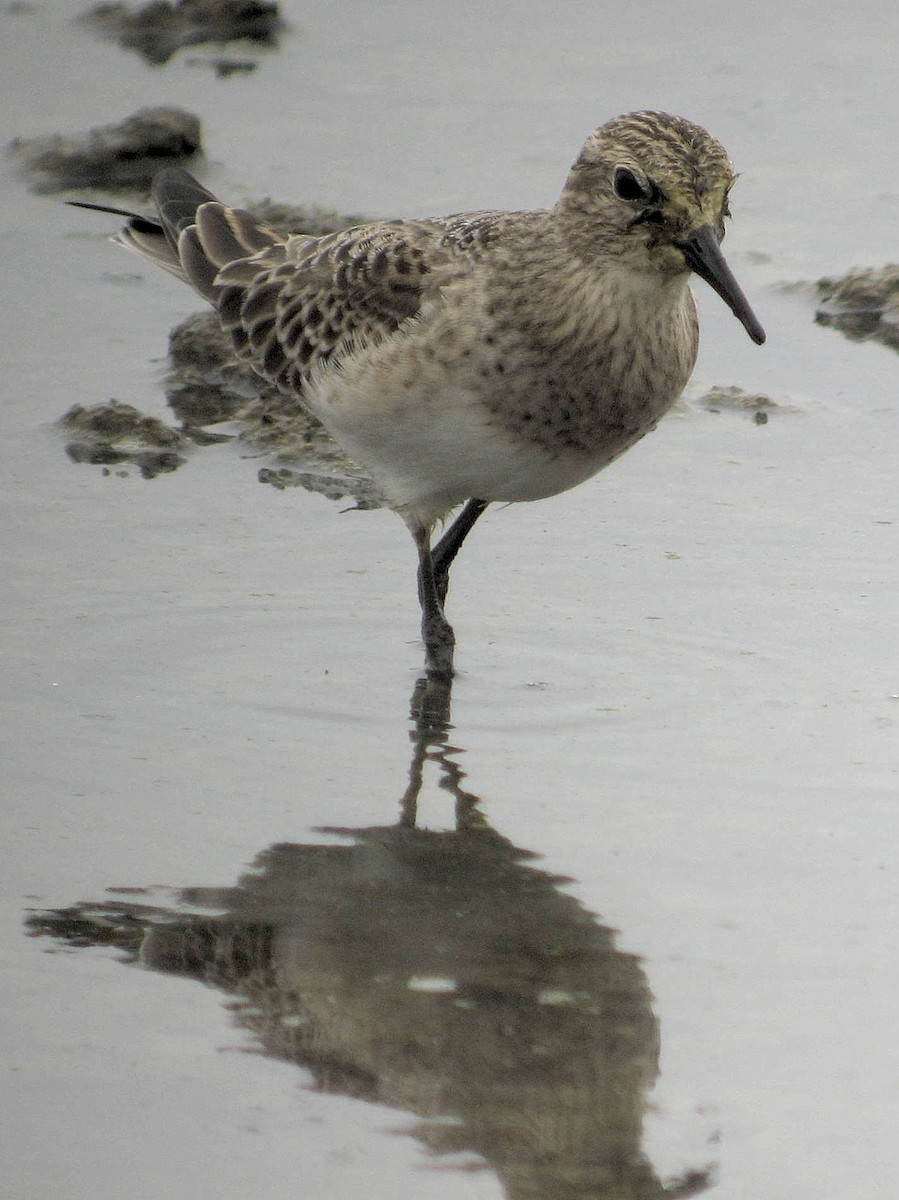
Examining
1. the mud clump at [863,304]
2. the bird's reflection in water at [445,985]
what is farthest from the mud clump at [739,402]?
the bird's reflection in water at [445,985]

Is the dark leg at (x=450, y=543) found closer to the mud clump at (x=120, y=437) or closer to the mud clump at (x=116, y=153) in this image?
the mud clump at (x=120, y=437)

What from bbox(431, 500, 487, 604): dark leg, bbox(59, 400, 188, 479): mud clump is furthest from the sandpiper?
bbox(59, 400, 188, 479): mud clump

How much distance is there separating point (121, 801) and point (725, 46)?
9031 mm

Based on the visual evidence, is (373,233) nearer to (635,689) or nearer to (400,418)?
(400,418)

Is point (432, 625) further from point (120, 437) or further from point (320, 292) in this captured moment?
point (120, 437)

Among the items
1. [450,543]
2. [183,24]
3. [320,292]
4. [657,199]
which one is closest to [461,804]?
[450,543]

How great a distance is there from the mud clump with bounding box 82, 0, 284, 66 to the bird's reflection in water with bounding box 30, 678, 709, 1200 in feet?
29.6

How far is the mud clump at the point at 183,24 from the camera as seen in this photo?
13742 millimetres

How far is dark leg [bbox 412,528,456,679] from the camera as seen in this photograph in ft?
22.2

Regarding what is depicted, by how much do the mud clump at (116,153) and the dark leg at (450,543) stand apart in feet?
16.2

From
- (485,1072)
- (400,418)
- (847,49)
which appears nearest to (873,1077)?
(485,1072)

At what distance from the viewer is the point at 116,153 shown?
38.1ft

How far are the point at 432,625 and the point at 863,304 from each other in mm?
3902

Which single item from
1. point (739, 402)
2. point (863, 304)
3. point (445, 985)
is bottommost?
point (445, 985)
